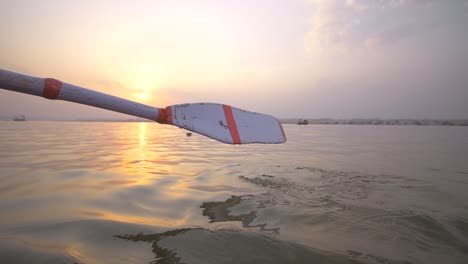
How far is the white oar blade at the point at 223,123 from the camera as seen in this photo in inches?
139

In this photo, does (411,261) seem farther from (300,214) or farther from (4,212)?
(4,212)

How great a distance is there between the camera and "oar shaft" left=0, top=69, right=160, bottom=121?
2.29 metres

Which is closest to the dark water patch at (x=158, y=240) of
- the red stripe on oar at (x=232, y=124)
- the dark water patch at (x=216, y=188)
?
the red stripe on oar at (x=232, y=124)

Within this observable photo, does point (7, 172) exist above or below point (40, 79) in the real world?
below

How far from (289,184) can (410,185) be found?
92.0 inches

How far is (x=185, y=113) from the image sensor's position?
3629mm

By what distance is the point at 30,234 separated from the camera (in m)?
2.51

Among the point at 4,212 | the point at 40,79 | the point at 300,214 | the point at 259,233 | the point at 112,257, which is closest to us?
the point at 112,257

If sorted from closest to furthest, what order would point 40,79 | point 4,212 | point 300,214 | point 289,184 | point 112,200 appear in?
point 40,79 → point 4,212 → point 300,214 → point 112,200 → point 289,184

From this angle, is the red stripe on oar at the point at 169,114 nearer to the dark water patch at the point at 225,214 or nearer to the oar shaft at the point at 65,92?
the oar shaft at the point at 65,92

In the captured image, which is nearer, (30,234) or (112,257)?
(112,257)

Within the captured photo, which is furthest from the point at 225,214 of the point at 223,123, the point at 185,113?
the point at 185,113

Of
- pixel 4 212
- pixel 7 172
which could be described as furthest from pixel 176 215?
pixel 7 172

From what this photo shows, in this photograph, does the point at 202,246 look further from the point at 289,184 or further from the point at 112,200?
the point at 289,184
